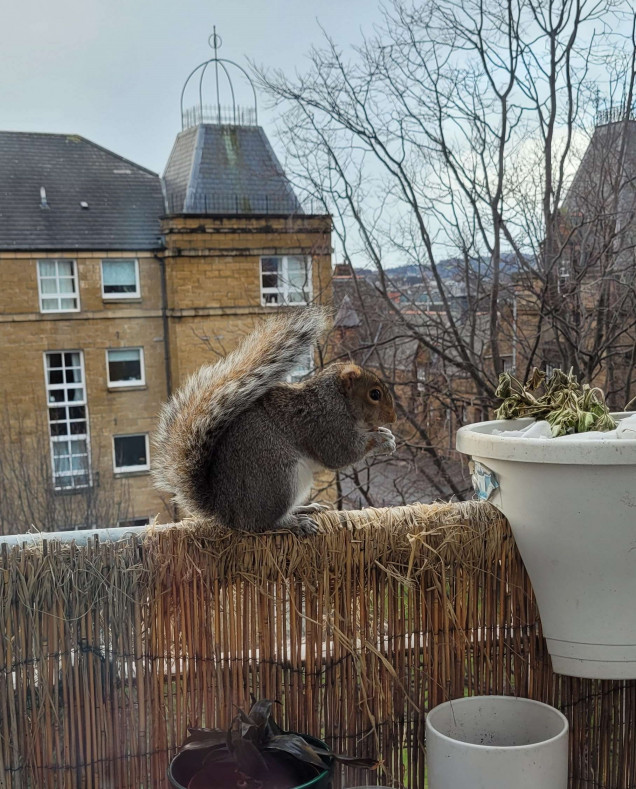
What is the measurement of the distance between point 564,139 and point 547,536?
2.64m

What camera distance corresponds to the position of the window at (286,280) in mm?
3570

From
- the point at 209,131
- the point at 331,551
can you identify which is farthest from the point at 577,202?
the point at 331,551

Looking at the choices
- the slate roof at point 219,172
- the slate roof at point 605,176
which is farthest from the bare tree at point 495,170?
the slate roof at point 219,172

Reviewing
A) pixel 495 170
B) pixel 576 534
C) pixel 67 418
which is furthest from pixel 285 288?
pixel 576 534

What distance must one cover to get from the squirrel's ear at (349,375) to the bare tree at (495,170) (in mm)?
2022

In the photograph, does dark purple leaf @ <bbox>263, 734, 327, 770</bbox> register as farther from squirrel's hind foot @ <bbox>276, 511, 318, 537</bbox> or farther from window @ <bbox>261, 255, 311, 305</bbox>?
window @ <bbox>261, 255, 311, 305</bbox>

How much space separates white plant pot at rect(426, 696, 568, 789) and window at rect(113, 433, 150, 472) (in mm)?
3968

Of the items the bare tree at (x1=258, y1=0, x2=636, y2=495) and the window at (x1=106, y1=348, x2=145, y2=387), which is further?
the window at (x1=106, y1=348, x2=145, y2=387)

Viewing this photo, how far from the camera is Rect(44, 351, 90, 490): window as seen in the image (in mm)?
4555

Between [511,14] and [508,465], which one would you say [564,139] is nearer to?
[511,14]

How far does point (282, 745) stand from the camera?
0.80 meters

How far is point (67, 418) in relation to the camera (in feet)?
15.5

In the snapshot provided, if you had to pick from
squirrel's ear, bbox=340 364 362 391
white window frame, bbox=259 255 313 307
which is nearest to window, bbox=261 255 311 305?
white window frame, bbox=259 255 313 307

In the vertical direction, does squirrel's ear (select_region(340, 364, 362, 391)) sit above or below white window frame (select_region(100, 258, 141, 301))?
below
